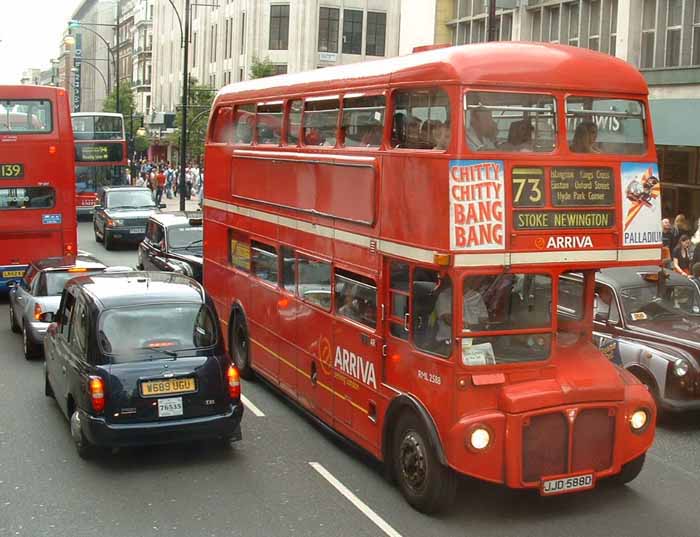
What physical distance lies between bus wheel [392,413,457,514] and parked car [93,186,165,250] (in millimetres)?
24177

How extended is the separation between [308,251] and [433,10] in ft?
81.7

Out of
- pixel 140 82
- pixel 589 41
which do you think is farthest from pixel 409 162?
pixel 140 82

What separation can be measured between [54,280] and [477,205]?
9909 millimetres

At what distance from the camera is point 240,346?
1490 centimetres

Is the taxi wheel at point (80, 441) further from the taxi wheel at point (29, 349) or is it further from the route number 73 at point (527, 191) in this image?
the taxi wheel at point (29, 349)

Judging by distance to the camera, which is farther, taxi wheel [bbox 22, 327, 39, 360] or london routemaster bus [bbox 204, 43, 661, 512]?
taxi wheel [bbox 22, 327, 39, 360]

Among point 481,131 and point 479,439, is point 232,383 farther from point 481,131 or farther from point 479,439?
point 481,131

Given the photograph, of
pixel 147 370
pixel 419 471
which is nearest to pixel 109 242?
pixel 147 370

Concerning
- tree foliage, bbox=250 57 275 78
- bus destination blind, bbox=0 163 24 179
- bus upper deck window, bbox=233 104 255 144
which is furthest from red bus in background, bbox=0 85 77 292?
tree foliage, bbox=250 57 275 78

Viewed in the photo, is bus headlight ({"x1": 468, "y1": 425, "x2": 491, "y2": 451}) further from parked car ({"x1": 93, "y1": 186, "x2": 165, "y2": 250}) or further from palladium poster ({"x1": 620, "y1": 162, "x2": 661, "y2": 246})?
parked car ({"x1": 93, "y1": 186, "x2": 165, "y2": 250})

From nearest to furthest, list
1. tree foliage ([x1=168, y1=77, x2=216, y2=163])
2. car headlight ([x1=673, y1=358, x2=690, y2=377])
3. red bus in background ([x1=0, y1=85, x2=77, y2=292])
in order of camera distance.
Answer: car headlight ([x1=673, y1=358, x2=690, y2=377])
red bus in background ([x1=0, y1=85, x2=77, y2=292])
tree foliage ([x1=168, y1=77, x2=216, y2=163])

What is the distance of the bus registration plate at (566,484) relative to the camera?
877cm

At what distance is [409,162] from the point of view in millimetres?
9188

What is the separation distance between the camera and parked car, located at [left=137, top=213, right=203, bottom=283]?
2194 centimetres
